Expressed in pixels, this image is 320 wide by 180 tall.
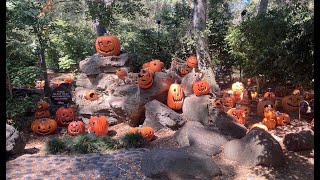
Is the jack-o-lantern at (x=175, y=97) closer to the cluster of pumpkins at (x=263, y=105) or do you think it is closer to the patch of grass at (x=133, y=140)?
the cluster of pumpkins at (x=263, y=105)

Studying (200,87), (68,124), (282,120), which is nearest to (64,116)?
(68,124)

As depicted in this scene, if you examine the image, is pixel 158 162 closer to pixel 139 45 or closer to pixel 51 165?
pixel 51 165

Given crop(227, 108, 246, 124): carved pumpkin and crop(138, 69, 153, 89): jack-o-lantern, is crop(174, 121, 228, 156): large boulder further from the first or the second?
crop(138, 69, 153, 89): jack-o-lantern

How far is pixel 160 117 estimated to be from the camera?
25.4 ft

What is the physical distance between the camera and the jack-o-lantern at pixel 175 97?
8120mm

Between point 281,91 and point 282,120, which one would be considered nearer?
point 282,120

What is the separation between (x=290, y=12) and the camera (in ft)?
27.2

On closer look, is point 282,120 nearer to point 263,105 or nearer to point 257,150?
point 263,105

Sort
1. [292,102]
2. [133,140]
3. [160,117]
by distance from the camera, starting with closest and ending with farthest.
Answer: [133,140]
[160,117]
[292,102]

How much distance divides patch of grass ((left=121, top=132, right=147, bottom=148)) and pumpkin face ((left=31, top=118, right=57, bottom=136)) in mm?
2746

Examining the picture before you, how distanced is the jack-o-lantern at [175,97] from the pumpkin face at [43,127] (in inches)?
142

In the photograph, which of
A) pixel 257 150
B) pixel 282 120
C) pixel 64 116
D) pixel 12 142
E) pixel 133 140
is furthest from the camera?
pixel 64 116

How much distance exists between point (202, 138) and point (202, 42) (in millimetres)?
4500
